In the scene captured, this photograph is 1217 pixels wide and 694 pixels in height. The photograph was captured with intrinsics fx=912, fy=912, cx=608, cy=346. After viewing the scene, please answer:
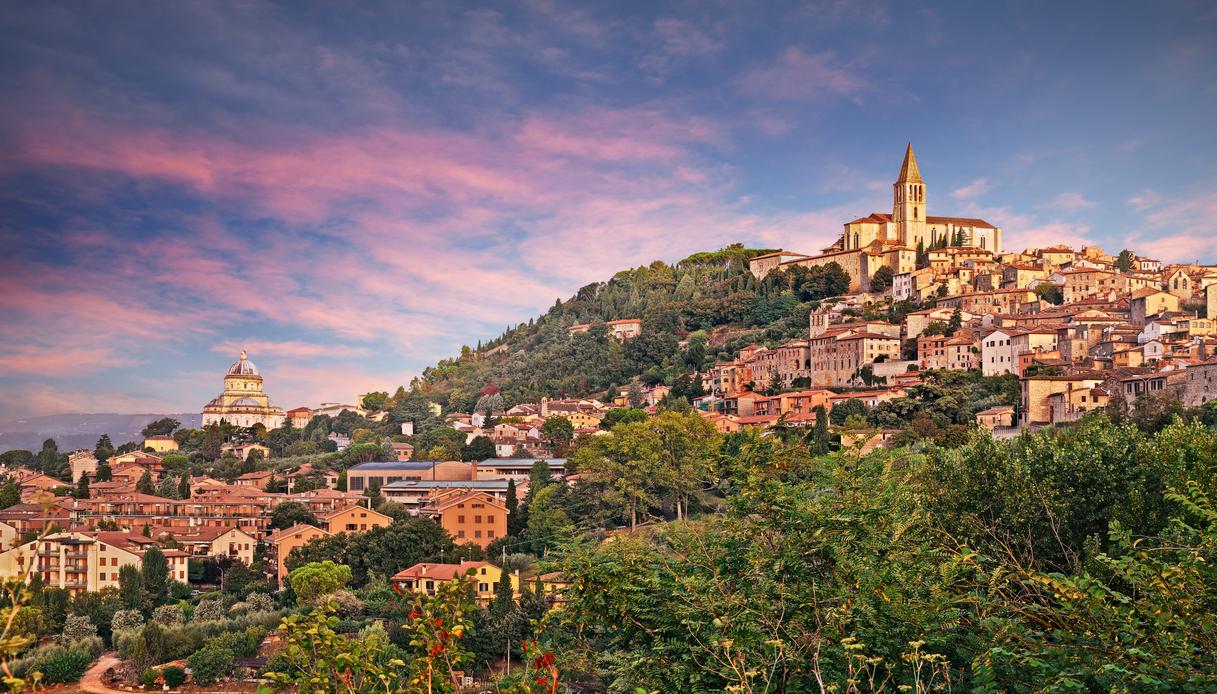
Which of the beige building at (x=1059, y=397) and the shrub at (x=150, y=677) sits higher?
the beige building at (x=1059, y=397)

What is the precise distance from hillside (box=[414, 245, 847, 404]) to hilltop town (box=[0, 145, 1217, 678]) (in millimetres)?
227

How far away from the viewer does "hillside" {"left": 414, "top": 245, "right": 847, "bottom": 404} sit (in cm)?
5794

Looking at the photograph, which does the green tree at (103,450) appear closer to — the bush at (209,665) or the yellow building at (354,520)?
the yellow building at (354,520)

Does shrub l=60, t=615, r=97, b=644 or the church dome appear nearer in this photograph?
shrub l=60, t=615, r=97, b=644

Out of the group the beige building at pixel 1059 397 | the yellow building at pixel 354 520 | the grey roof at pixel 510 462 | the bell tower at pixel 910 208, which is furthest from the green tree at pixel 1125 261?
the yellow building at pixel 354 520

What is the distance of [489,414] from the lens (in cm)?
5822

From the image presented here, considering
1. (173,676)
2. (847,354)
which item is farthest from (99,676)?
(847,354)

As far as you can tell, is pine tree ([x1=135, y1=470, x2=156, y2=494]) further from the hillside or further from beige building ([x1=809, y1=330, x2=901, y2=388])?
beige building ([x1=809, y1=330, x2=901, y2=388])

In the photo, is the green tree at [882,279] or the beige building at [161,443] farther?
the beige building at [161,443]

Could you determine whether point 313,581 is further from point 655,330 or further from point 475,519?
point 655,330

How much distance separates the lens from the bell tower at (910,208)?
211 ft

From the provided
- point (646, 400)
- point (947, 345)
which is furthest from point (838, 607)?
point (646, 400)

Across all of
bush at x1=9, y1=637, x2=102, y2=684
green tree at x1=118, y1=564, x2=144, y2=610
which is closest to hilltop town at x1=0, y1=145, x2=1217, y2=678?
green tree at x1=118, y1=564, x2=144, y2=610

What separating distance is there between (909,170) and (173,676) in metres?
58.8
